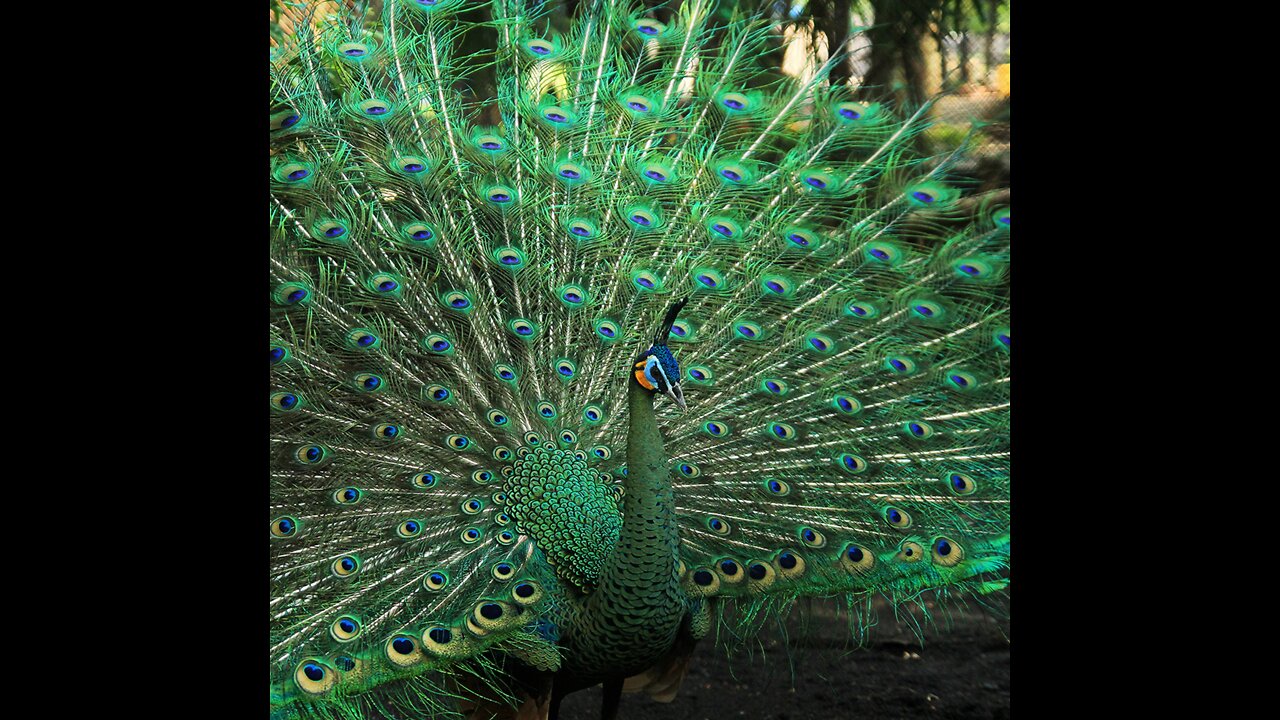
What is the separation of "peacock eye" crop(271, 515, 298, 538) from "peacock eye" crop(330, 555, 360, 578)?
0.11 m

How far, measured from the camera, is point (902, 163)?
7.22 ft

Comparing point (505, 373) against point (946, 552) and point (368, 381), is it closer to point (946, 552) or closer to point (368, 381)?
point (368, 381)

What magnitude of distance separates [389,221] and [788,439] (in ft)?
3.44

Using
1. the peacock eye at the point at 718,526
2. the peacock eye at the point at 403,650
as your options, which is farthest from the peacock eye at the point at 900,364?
the peacock eye at the point at 403,650

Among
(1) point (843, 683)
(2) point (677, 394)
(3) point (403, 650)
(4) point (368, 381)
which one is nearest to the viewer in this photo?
(2) point (677, 394)

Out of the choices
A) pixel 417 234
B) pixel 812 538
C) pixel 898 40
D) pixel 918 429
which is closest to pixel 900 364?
pixel 918 429

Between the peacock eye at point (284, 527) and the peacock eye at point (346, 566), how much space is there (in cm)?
11

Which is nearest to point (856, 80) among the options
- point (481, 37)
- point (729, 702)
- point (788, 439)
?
point (481, 37)

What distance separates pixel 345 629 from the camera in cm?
187

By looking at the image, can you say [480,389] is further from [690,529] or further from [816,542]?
[816,542]

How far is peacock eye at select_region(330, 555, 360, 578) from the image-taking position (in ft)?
6.39

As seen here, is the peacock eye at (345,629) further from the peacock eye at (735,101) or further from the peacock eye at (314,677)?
the peacock eye at (735,101)

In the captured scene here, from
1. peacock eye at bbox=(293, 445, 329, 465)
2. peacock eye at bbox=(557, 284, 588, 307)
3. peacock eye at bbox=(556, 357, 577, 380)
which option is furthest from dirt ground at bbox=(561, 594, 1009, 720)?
peacock eye at bbox=(293, 445, 329, 465)

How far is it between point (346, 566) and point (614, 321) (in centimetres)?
81
